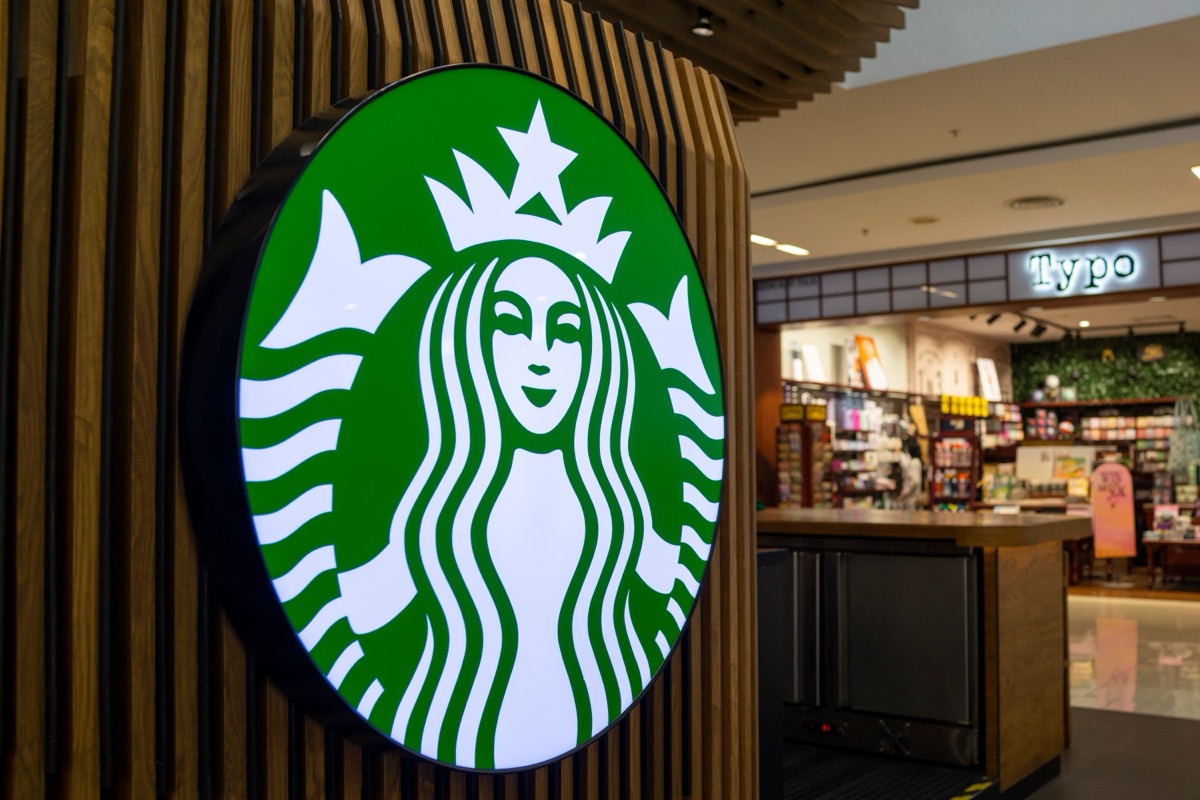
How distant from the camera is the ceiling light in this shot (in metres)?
8.44

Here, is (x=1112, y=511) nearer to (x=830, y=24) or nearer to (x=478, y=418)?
(x=830, y=24)

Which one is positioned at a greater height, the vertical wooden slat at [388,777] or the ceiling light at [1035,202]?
the ceiling light at [1035,202]

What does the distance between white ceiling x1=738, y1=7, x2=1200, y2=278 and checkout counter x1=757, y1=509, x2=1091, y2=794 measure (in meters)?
2.44

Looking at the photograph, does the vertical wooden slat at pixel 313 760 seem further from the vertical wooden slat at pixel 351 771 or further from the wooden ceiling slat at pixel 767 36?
the wooden ceiling slat at pixel 767 36

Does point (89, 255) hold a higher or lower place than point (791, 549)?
higher

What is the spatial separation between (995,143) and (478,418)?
254 inches

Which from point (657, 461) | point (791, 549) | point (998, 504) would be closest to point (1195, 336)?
point (998, 504)

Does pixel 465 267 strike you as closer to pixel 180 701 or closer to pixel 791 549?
pixel 180 701

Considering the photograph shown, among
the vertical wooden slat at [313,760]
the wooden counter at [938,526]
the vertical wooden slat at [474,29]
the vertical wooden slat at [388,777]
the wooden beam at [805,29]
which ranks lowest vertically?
the vertical wooden slat at [388,777]

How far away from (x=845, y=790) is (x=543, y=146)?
3047 millimetres

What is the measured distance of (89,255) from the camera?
1.30 metres

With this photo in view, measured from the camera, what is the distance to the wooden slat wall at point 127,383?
4.09 feet

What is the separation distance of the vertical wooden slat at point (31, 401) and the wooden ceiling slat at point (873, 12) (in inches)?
160

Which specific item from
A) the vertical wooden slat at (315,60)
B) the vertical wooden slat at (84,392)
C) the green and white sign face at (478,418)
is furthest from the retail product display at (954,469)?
the vertical wooden slat at (84,392)
